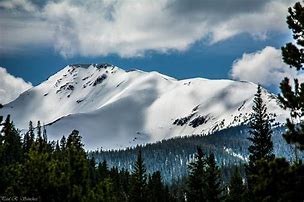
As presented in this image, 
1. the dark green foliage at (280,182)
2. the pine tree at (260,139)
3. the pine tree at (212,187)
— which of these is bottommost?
the dark green foliage at (280,182)

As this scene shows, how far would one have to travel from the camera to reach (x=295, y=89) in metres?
18.0

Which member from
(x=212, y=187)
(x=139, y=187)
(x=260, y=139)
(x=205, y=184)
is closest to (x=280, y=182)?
(x=260, y=139)

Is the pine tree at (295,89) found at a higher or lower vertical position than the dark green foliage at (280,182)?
higher

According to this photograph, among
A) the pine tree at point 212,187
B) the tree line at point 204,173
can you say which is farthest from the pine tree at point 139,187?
the pine tree at point 212,187

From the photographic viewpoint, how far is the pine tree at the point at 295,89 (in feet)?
58.9

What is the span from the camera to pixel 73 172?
3716 cm

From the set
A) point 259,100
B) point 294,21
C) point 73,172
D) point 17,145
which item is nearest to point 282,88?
point 294,21

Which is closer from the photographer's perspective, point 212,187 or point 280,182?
point 280,182

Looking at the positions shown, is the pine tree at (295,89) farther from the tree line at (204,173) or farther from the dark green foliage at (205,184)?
the dark green foliage at (205,184)

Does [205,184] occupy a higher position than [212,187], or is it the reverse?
[205,184]

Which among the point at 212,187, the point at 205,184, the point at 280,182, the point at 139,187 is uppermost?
the point at 139,187

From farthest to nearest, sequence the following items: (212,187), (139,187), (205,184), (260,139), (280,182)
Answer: (139,187)
(205,184)
(212,187)
(260,139)
(280,182)

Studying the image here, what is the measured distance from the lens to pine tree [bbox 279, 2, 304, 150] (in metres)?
17.9

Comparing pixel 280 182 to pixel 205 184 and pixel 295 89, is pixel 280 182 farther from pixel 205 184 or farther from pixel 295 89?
pixel 205 184
